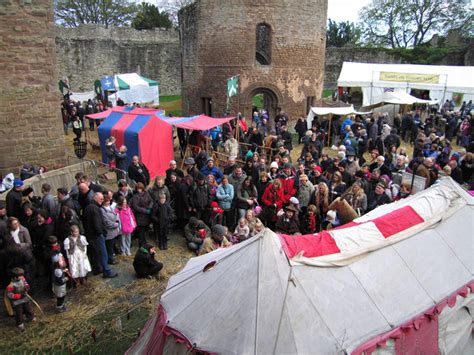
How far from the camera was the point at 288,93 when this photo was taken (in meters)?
19.4

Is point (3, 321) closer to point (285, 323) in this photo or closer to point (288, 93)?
point (285, 323)

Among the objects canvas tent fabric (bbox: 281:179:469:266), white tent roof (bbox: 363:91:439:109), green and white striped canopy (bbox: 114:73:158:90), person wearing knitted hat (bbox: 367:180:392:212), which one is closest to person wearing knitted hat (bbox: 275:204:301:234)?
person wearing knitted hat (bbox: 367:180:392:212)

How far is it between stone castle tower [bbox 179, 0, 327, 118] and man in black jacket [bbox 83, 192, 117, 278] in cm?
1300

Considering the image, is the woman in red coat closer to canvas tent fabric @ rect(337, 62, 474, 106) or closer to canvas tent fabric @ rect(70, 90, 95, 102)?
canvas tent fabric @ rect(337, 62, 474, 106)

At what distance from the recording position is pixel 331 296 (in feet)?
13.4

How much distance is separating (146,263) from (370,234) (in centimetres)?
377

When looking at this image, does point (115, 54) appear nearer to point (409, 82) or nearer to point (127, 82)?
point (127, 82)

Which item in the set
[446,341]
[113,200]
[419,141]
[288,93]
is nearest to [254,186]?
[113,200]

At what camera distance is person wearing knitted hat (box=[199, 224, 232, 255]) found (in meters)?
7.20

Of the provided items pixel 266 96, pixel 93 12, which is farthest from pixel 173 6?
pixel 266 96

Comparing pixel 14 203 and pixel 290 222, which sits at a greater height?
pixel 14 203

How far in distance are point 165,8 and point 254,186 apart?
4349 centimetres

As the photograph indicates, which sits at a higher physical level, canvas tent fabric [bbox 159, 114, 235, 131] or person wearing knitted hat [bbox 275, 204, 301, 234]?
canvas tent fabric [bbox 159, 114, 235, 131]

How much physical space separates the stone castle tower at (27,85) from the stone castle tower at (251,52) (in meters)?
9.23
